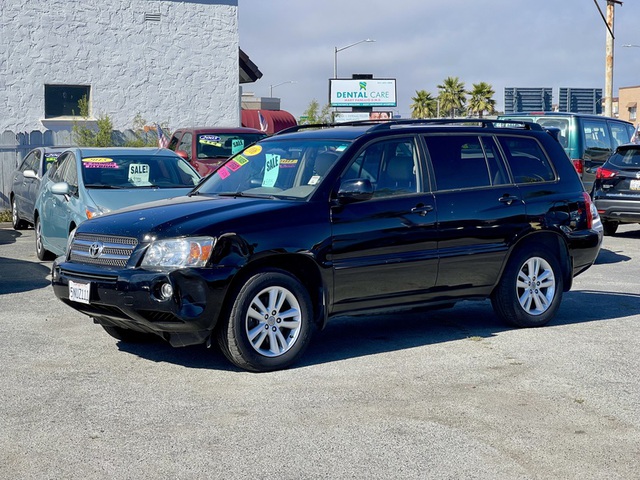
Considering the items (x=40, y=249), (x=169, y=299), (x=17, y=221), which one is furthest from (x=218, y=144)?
(x=169, y=299)

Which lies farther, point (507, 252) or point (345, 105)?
point (345, 105)

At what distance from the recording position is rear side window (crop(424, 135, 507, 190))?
324 inches

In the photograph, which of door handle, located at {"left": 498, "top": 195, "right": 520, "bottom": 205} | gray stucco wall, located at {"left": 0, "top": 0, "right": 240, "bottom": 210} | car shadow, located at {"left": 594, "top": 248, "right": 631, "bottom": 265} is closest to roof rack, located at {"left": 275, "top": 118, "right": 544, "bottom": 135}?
door handle, located at {"left": 498, "top": 195, "right": 520, "bottom": 205}

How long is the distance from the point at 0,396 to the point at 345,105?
59.4 metres

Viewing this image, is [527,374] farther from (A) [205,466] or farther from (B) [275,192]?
(A) [205,466]

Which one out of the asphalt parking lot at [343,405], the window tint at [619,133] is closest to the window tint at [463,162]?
the asphalt parking lot at [343,405]

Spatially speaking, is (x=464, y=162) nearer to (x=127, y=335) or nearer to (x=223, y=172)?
(x=223, y=172)

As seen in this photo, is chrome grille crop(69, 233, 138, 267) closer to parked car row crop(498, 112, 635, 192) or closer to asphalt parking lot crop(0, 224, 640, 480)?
asphalt parking lot crop(0, 224, 640, 480)

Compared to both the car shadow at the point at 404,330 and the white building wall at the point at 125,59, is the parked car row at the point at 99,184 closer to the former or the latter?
the car shadow at the point at 404,330

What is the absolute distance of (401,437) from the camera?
18.1 ft

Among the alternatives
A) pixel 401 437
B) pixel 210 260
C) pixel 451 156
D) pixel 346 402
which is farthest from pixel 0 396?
pixel 451 156

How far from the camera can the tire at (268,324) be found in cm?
688

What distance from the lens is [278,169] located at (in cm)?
798

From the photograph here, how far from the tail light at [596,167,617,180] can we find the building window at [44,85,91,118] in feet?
50.0
